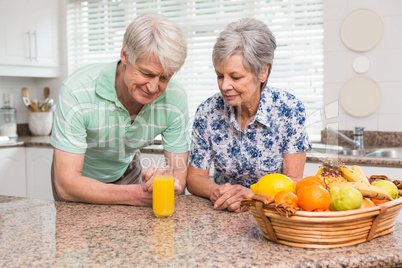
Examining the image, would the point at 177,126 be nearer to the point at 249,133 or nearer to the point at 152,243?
the point at 249,133

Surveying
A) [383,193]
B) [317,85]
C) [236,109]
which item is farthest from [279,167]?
[317,85]

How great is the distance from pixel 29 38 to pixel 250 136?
2625mm

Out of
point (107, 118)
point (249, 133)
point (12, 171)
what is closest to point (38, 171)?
point (12, 171)

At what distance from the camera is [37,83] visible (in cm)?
414

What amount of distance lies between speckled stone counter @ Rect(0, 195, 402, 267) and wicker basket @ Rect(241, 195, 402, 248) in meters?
0.02

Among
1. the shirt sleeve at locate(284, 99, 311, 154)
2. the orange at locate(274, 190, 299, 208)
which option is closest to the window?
the shirt sleeve at locate(284, 99, 311, 154)

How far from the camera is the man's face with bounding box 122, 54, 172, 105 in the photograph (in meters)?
1.38

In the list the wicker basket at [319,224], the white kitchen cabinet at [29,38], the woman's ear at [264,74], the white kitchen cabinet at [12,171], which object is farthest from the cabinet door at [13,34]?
the wicker basket at [319,224]

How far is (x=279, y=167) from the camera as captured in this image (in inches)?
66.2

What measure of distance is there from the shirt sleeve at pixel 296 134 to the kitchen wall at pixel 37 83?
9.49ft

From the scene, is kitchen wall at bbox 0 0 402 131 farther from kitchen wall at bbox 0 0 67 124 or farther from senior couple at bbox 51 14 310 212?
kitchen wall at bbox 0 0 67 124

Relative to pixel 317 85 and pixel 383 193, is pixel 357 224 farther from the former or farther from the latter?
pixel 317 85

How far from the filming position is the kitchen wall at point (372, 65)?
2.77 meters

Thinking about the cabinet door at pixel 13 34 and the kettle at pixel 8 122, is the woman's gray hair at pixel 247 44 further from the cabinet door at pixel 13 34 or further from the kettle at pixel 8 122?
the kettle at pixel 8 122
